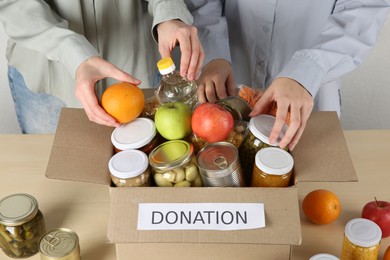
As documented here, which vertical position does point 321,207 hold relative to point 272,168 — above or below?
below

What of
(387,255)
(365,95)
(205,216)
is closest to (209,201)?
(205,216)

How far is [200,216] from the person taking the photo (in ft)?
3.30

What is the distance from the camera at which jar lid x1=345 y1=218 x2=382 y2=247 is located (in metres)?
1.02

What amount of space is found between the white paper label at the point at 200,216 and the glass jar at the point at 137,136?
0.13m

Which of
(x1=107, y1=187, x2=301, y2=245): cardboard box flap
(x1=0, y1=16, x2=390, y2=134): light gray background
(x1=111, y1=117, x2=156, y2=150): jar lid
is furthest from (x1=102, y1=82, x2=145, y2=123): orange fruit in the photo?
(x1=0, y1=16, x2=390, y2=134): light gray background

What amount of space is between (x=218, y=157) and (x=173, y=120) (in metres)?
0.12

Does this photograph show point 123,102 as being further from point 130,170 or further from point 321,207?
point 321,207

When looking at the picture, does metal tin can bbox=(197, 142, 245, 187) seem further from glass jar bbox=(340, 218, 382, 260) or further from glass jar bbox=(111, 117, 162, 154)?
glass jar bbox=(340, 218, 382, 260)

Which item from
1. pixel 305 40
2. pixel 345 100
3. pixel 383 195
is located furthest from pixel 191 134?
pixel 345 100

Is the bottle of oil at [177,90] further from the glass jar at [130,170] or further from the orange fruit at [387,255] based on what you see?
the orange fruit at [387,255]

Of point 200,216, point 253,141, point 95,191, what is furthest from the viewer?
point 95,191

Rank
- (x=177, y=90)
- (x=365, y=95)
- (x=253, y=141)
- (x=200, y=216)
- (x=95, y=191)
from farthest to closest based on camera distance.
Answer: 1. (x=365, y=95)
2. (x=95, y=191)
3. (x=177, y=90)
4. (x=253, y=141)
5. (x=200, y=216)

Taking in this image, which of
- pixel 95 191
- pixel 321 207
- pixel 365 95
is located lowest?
pixel 365 95

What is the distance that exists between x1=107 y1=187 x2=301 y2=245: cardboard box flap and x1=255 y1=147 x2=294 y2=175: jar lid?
1.4 inches
